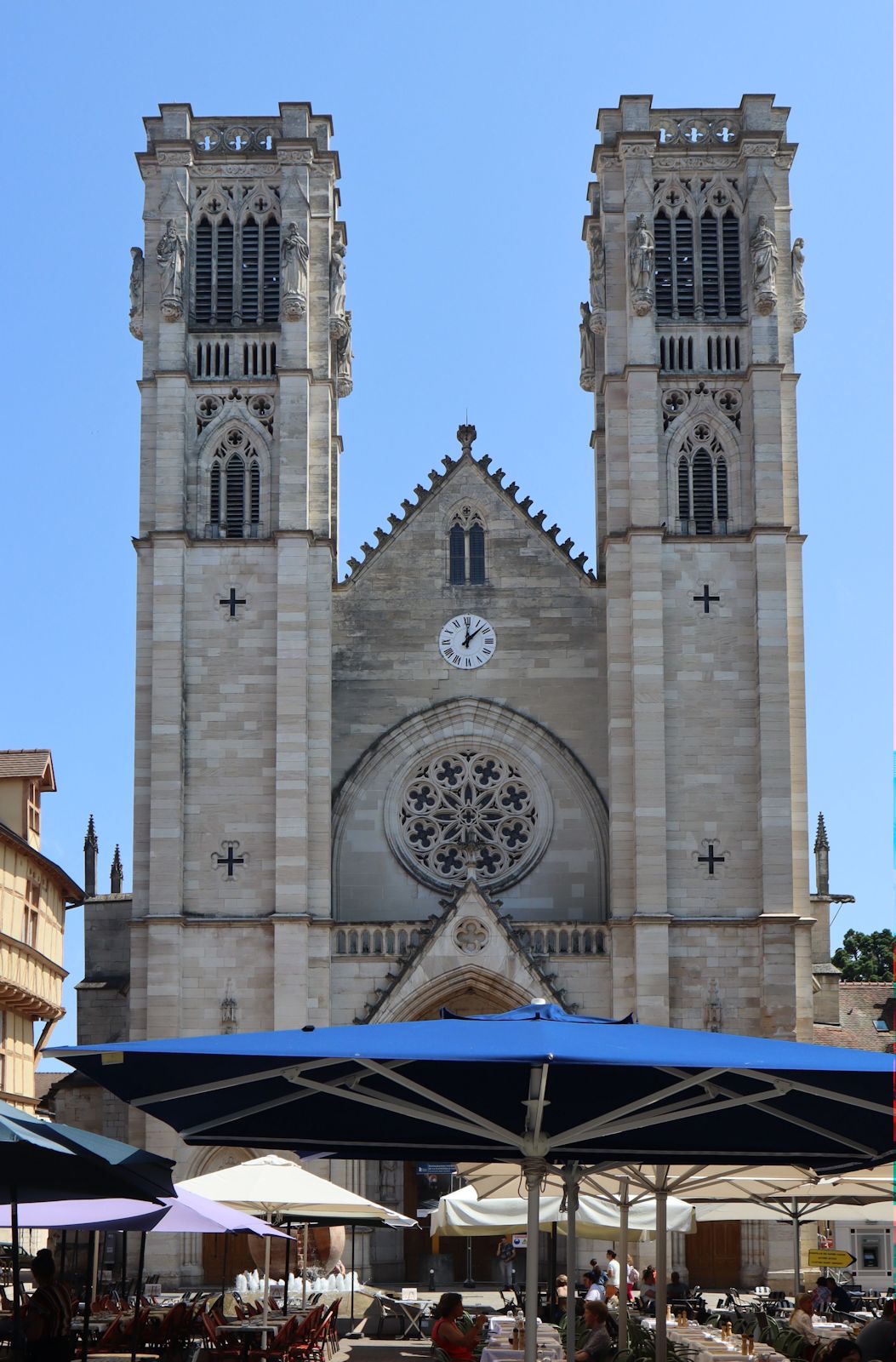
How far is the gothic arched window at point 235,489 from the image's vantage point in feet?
126

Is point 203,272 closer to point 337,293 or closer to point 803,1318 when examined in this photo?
point 337,293

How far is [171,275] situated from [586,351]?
9.20 meters

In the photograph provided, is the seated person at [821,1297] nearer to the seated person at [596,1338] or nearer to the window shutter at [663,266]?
the seated person at [596,1338]

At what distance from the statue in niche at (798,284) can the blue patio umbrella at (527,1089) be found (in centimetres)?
2727

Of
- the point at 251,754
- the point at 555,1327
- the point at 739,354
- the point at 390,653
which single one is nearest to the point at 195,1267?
the point at 251,754

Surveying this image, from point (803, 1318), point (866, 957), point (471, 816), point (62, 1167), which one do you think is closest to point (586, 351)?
point (471, 816)

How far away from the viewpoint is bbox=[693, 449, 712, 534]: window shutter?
38.1m

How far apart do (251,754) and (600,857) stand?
21.8ft

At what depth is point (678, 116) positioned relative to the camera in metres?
39.8

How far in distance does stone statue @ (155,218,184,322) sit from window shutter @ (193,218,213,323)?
631mm

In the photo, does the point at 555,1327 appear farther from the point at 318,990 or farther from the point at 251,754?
the point at 251,754

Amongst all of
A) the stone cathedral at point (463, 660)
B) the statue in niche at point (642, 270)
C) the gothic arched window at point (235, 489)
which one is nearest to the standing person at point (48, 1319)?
the stone cathedral at point (463, 660)

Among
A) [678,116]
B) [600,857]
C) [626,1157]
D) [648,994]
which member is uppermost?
[678,116]

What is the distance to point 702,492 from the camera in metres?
38.2
